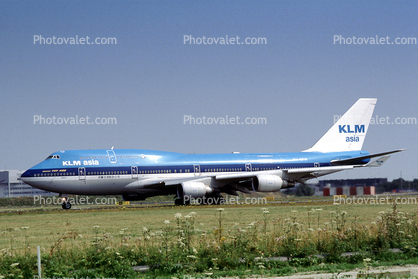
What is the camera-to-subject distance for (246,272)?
468 inches

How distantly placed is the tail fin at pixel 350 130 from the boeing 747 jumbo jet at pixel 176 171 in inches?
83.4

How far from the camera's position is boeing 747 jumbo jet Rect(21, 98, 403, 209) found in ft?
141

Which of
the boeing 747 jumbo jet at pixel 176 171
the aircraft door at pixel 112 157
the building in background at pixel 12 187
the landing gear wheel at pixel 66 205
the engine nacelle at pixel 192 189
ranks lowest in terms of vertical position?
the landing gear wheel at pixel 66 205

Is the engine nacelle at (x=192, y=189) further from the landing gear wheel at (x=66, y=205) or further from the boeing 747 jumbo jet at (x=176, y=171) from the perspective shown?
the landing gear wheel at (x=66, y=205)

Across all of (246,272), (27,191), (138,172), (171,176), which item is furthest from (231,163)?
(27,191)

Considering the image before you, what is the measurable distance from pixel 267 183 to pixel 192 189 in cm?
682

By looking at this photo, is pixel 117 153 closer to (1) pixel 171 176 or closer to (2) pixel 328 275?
(1) pixel 171 176

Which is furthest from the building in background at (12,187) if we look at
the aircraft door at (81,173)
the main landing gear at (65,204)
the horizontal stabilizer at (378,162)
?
the horizontal stabilizer at (378,162)

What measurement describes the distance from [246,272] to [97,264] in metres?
3.72

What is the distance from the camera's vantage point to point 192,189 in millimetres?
43844

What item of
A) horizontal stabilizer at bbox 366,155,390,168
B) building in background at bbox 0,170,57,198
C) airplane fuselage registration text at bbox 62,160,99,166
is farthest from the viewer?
building in background at bbox 0,170,57,198

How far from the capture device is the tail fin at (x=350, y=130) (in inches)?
2184

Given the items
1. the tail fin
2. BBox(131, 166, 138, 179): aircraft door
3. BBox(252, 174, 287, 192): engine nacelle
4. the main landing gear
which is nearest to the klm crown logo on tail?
the tail fin

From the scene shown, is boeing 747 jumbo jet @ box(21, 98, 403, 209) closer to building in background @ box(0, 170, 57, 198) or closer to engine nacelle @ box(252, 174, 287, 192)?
engine nacelle @ box(252, 174, 287, 192)
